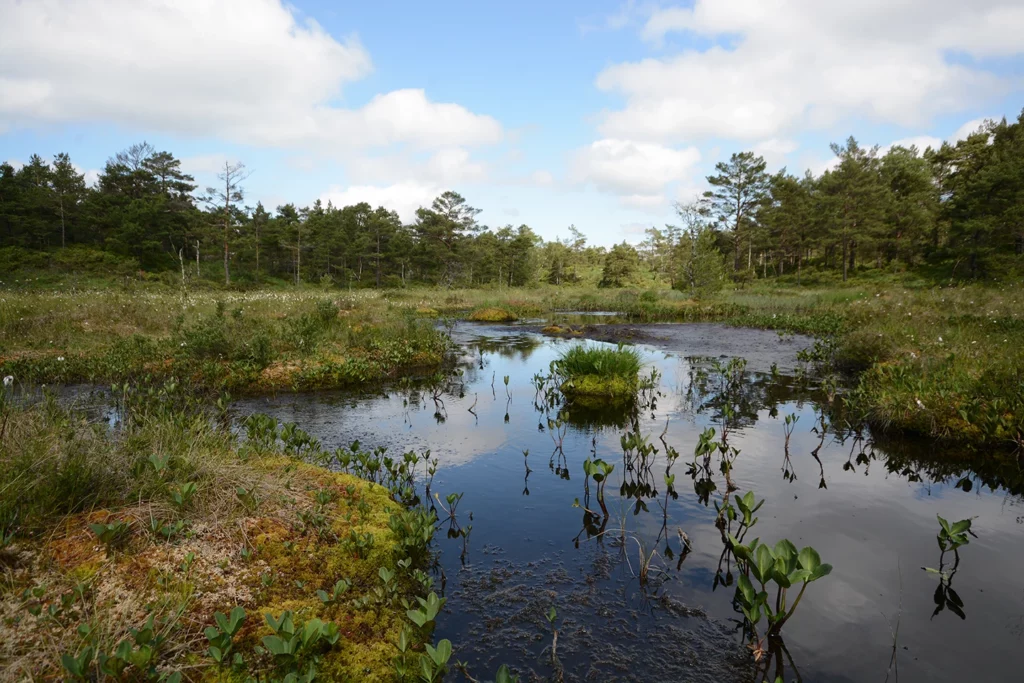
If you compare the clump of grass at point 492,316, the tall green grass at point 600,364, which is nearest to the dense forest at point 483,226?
the clump of grass at point 492,316

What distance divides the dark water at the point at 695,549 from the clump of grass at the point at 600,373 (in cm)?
128

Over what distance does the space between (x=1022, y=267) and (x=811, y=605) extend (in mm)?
46674

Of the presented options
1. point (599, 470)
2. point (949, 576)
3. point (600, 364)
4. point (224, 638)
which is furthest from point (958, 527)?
point (600, 364)

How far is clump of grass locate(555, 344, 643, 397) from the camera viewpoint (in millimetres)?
9523


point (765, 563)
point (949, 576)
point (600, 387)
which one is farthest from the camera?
point (600, 387)

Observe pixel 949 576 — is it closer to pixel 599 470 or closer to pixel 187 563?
pixel 599 470

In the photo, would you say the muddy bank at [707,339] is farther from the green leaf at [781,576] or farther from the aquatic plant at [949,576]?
the green leaf at [781,576]

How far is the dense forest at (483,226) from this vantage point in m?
41.2

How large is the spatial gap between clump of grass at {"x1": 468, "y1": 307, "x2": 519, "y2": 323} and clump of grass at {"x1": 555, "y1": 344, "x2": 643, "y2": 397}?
597 inches

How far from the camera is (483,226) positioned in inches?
2596

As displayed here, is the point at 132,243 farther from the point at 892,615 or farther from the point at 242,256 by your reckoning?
the point at 892,615

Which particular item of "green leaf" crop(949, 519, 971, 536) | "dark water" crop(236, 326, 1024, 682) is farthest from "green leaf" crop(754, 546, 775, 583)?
"green leaf" crop(949, 519, 971, 536)

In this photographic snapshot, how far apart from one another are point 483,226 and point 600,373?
193 feet

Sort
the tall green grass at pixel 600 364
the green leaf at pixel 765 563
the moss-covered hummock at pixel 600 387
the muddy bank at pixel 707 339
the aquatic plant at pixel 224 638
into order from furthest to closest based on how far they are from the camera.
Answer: the muddy bank at pixel 707 339 < the tall green grass at pixel 600 364 < the moss-covered hummock at pixel 600 387 < the green leaf at pixel 765 563 < the aquatic plant at pixel 224 638
